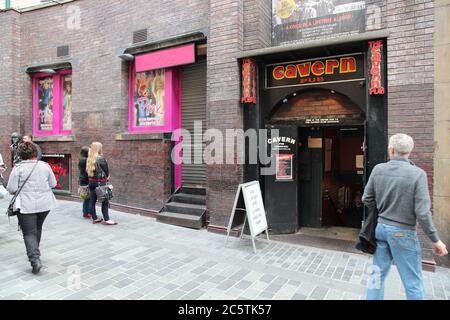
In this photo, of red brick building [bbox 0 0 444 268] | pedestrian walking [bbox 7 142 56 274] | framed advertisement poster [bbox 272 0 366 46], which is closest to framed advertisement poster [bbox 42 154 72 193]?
red brick building [bbox 0 0 444 268]

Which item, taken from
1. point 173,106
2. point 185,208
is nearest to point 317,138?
point 185,208

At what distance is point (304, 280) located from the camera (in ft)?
14.6

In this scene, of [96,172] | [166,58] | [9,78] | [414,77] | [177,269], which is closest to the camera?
[177,269]

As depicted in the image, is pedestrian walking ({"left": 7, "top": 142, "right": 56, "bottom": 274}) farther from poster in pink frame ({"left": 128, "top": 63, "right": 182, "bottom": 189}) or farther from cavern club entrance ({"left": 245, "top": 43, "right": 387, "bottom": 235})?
poster in pink frame ({"left": 128, "top": 63, "right": 182, "bottom": 189})

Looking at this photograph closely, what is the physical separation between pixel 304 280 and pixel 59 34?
998cm

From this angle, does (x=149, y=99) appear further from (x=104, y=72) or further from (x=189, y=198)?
(x=189, y=198)

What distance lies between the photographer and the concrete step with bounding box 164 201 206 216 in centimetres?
740

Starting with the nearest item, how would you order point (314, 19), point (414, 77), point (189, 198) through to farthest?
point (414, 77) < point (314, 19) < point (189, 198)

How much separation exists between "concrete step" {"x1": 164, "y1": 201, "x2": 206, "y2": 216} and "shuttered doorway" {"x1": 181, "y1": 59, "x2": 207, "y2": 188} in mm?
577

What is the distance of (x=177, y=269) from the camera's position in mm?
4730

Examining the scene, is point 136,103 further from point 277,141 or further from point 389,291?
point 389,291

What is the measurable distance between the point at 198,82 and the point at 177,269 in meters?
4.83

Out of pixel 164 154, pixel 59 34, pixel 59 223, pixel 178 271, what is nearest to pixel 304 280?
pixel 178 271

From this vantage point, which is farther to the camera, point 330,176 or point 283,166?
point 330,176
